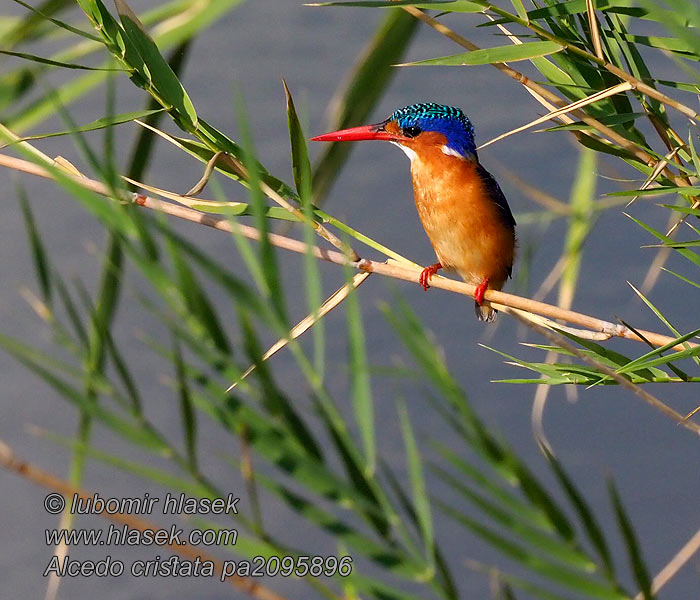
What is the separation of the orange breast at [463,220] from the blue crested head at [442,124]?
Answer: 3 cm

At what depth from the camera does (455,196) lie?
1720 millimetres

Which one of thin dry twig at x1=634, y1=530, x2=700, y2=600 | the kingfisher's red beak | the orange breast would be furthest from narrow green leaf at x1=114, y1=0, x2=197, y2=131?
the orange breast

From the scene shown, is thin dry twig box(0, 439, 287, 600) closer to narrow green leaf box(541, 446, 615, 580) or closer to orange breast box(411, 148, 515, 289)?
narrow green leaf box(541, 446, 615, 580)

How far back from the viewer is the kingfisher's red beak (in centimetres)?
127

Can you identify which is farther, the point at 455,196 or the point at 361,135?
the point at 455,196

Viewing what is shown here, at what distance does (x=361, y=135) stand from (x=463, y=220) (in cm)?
24

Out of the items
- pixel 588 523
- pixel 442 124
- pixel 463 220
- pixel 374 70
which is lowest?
pixel 463 220

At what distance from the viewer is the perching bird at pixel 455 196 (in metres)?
1.71

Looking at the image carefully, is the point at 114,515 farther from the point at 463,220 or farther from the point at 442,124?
the point at 442,124

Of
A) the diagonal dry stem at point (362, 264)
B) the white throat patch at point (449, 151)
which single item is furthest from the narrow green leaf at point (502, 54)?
the white throat patch at point (449, 151)

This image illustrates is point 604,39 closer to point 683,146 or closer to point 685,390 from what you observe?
point 683,146

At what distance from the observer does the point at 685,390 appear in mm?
2514

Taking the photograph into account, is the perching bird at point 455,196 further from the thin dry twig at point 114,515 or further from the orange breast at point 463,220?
the thin dry twig at point 114,515

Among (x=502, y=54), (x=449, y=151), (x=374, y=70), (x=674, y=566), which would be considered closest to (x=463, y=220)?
(x=449, y=151)
